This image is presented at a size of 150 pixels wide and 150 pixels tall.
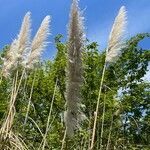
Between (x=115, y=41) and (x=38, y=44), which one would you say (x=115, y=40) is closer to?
(x=115, y=41)

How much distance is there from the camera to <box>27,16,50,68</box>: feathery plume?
271 inches

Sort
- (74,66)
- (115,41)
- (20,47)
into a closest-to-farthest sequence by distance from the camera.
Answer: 1. (74,66)
2. (115,41)
3. (20,47)

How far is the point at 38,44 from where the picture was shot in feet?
22.7

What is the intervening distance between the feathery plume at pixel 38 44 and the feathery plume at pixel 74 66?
124 cm

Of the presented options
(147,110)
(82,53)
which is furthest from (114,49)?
(147,110)

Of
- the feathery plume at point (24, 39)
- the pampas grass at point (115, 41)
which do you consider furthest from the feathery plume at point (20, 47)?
the pampas grass at point (115, 41)

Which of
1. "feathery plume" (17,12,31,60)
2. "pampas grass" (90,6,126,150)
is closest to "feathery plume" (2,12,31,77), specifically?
"feathery plume" (17,12,31,60)

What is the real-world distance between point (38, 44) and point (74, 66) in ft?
4.53

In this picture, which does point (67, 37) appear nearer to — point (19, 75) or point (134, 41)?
point (19, 75)

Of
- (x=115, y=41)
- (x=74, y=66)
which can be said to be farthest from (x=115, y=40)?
(x=74, y=66)

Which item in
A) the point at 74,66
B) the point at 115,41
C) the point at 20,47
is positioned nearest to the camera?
the point at 74,66

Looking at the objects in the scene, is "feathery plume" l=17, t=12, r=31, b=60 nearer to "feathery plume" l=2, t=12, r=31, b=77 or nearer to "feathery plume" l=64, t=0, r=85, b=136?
"feathery plume" l=2, t=12, r=31, b=77

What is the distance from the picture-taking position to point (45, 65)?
2939 centimetres

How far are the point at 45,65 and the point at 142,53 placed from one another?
5399 mm
